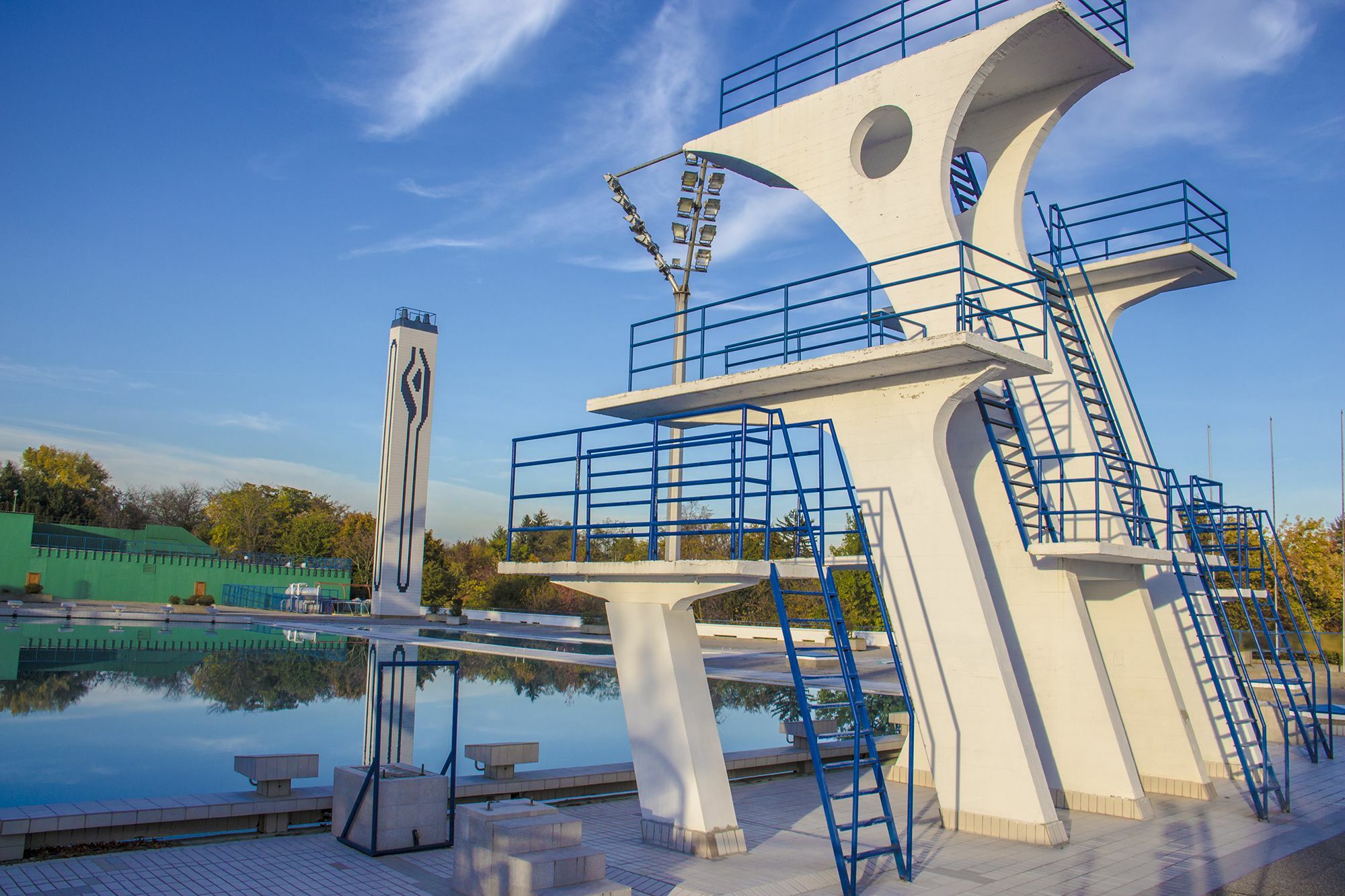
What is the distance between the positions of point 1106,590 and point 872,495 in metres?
3.80

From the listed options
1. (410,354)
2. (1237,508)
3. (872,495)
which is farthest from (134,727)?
(410,354)

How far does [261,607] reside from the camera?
47344 millimetres

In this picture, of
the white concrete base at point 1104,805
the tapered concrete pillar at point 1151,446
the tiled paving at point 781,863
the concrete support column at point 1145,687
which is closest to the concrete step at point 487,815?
the tiled paving at point 781,863

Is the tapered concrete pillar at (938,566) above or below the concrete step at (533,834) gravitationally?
above

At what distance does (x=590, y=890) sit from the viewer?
6492 millimetres

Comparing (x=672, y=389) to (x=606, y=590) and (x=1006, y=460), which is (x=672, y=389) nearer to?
(x=606, y=590)

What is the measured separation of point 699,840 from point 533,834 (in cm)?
204

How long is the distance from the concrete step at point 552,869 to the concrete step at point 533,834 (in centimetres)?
6

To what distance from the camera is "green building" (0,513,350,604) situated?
44469 millimetres

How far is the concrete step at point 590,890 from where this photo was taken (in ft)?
21.0

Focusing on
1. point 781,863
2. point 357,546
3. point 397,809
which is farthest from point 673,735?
point 357,546

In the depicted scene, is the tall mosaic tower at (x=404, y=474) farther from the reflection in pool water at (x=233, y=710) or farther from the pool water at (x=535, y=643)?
the reflection in pool water at (x=233, y=710)

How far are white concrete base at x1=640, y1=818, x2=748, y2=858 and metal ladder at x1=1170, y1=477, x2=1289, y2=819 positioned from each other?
18.9 ft

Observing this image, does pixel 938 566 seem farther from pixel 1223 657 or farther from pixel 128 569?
pixel 128 569
